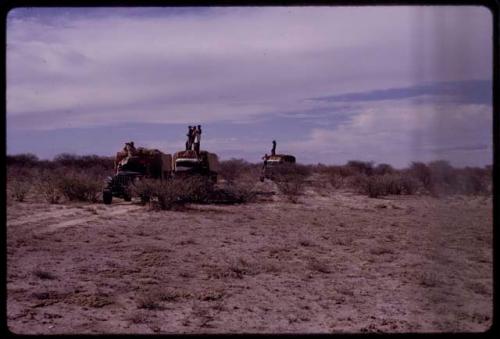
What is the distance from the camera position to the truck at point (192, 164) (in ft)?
83.0

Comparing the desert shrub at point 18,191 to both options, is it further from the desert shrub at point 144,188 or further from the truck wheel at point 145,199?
the truck wheel at point 145,199

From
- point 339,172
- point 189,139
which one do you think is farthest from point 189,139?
point 339,172

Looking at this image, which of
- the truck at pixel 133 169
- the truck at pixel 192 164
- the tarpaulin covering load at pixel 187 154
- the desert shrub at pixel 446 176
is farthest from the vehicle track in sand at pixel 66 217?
the desert shrub at pixel 446 176

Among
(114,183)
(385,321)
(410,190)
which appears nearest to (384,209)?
(410,190)

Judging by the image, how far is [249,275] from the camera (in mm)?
9133

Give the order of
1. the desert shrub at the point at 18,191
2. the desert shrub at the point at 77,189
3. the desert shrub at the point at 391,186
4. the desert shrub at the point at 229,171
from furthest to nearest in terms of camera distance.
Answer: the desert shrub at the point at 229,171, the desert shrub at the point at 391,186, the desert shrub at the point at 77,189, the desert shrub at the point at 18,191

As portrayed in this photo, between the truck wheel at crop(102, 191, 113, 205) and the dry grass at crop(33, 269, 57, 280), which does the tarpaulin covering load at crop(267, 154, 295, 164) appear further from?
the dry grass at crop(33, 269, 57, 280)

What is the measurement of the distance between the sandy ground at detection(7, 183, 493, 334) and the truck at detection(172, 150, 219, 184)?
8900mm

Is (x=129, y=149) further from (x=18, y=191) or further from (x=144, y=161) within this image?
(x=18, y=191)

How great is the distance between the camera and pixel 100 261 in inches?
396

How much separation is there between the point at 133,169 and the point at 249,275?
16448 mm

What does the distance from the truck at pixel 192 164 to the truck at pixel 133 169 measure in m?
0.43

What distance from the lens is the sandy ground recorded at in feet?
21.4

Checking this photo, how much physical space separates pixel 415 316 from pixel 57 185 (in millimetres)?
20241
